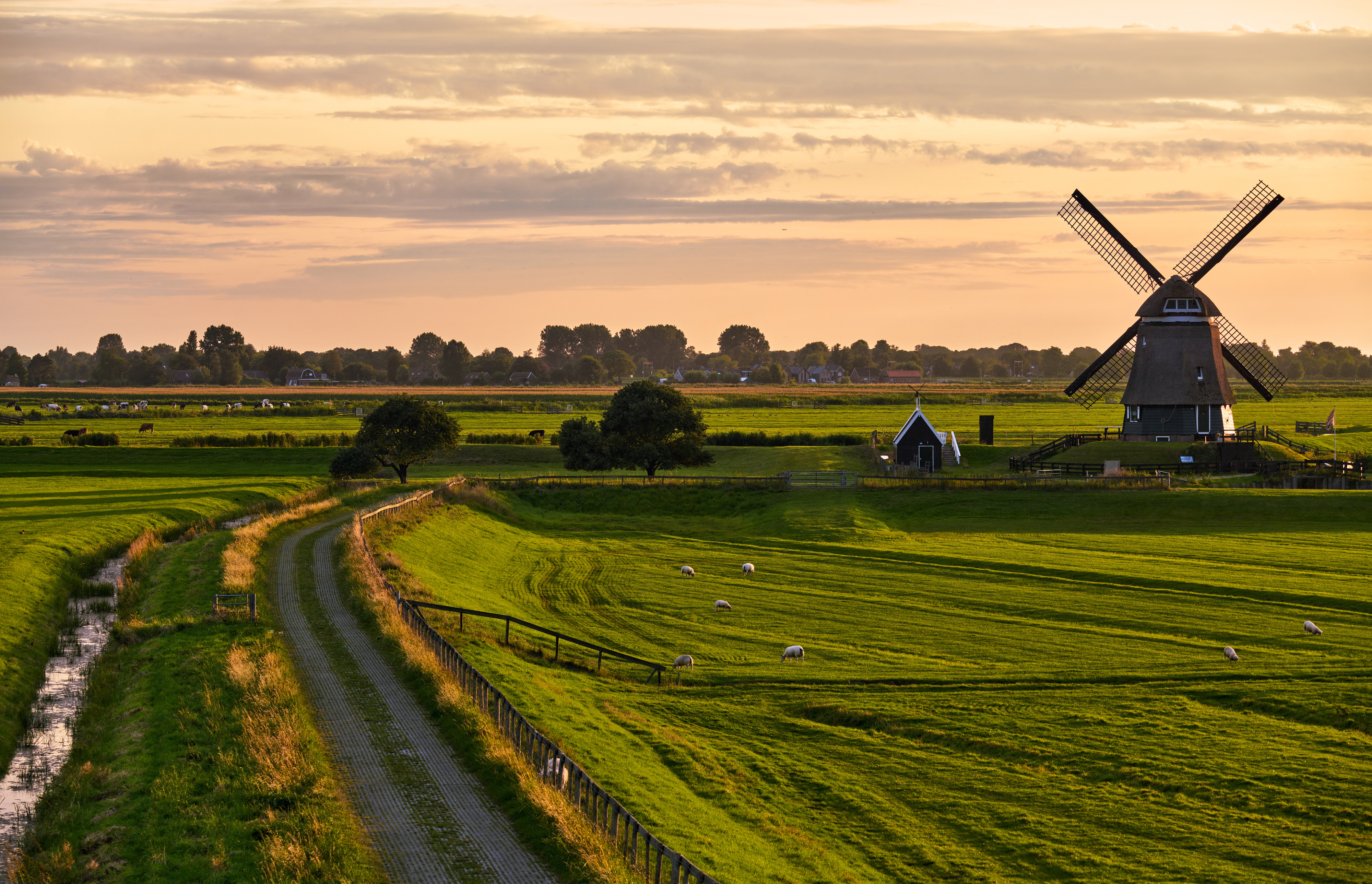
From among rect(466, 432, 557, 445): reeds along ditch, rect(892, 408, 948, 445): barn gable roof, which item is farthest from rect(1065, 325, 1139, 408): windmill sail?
rect(466, 432, 557, 445): reeds along ditch

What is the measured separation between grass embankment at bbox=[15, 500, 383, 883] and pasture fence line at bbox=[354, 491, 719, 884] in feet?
11.5

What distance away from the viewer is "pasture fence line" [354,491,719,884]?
15.9 metres

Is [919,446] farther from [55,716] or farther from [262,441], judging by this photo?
[55,716]

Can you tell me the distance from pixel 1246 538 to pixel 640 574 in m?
32.3

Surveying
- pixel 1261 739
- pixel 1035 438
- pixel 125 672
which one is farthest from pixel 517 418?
pixel 1261 739

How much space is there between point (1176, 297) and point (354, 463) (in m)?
61.9

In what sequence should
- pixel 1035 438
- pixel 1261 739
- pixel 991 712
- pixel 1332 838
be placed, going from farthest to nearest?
pixel 1035 438 → pixel 991 712 → pixel 1261 739 → pixel 1332 838

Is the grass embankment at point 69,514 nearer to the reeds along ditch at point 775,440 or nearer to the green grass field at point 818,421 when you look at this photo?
the green grass field at point 818,421

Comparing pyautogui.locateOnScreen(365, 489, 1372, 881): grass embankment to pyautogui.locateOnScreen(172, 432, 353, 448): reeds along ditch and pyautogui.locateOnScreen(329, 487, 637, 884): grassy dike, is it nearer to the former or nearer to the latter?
pyautogui.locateOnScreen(329, 487, 637, 884): grassy dike

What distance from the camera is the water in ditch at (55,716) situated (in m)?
22.9

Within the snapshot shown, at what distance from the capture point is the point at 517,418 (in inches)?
5595

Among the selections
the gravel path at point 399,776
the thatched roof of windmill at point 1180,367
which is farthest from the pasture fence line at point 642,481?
the gravel path at point 399,776

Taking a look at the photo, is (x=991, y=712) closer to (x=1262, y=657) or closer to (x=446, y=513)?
(x=1262, y=657)

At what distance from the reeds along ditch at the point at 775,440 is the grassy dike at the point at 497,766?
69.1 metres
